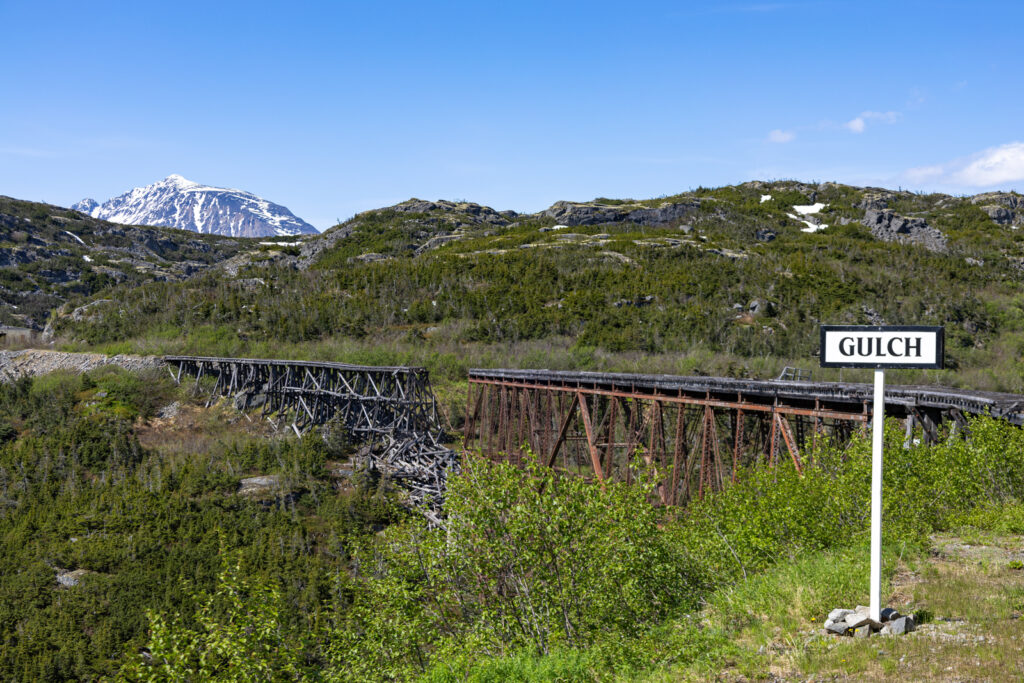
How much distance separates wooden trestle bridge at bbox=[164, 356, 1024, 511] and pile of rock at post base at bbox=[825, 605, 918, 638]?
5.37m

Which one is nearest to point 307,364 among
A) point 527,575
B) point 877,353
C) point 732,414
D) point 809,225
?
point 732,414

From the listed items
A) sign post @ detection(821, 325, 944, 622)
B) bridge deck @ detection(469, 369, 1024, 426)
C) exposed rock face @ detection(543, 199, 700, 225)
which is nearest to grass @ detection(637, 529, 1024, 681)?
sign post @ detection(821, 325, 944, 622)

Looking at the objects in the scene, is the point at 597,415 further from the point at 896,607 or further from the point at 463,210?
the point at 463,210

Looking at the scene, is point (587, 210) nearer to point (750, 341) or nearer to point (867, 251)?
point (867, 251)

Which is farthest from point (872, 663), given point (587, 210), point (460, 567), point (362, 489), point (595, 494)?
point (587, 210)

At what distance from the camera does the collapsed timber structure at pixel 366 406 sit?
40.1 meters

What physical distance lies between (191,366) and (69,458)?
19762 mm

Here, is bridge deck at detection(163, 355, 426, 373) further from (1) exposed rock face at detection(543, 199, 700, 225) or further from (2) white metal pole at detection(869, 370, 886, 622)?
(1) exposed rock face at detection(543, 199, 700, 225)

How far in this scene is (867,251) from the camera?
307 ft

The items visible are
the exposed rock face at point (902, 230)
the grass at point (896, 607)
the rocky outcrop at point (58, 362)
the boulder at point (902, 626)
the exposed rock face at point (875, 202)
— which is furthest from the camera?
the exposed rock face at point (875, 202)

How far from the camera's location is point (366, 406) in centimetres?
4938

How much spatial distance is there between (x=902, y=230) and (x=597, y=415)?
112 metres

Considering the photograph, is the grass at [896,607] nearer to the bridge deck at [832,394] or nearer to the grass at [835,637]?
the grass at [835,637]

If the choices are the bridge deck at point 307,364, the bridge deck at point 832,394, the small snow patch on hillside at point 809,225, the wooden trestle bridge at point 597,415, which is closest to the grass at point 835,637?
the wooden trestle bridge at point 597,415
